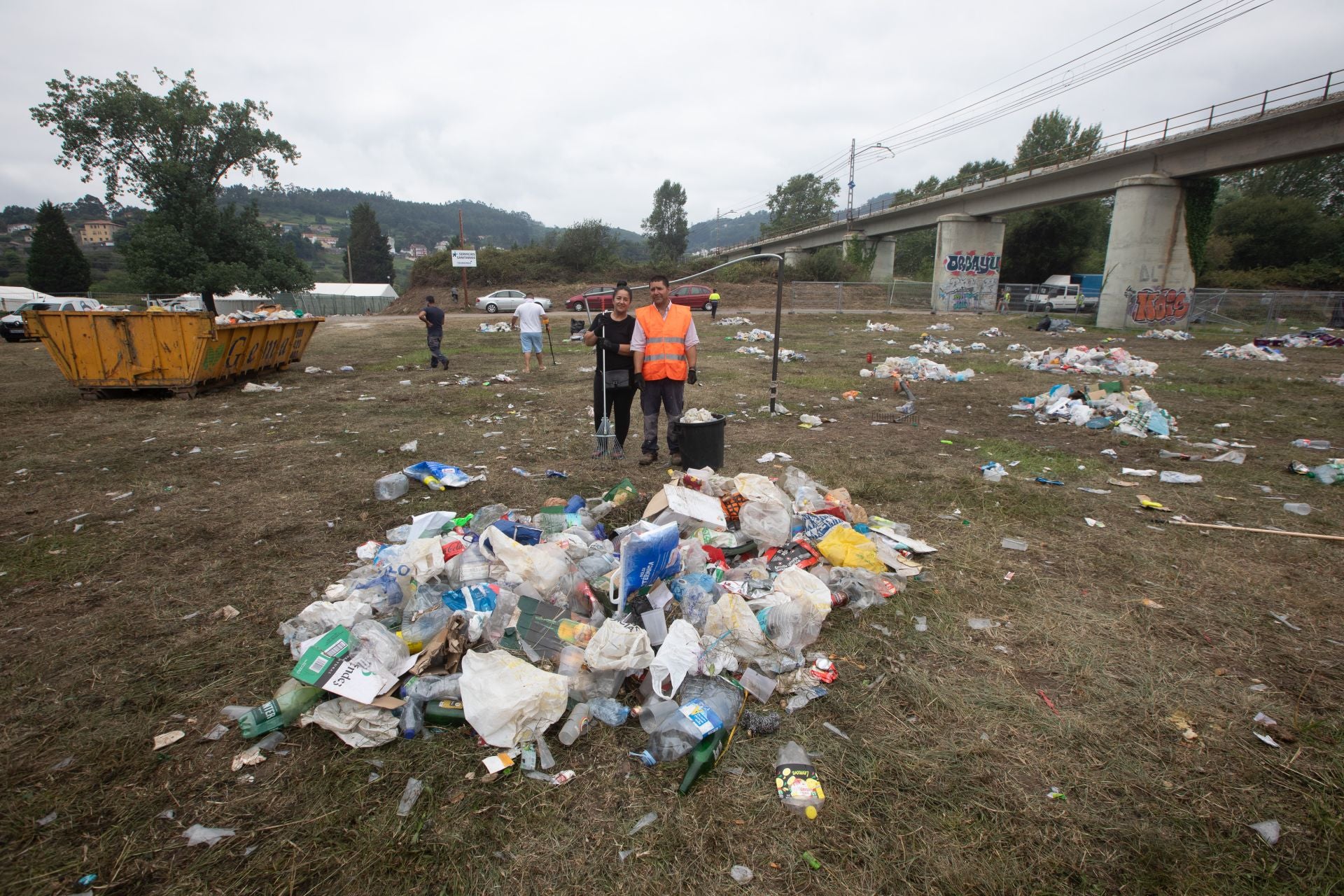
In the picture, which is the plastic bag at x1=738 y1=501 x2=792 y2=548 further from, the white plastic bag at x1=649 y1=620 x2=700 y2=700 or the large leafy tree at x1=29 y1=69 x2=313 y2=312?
the large leafy tree at x1=29 y1=69 x2=313 y2=312

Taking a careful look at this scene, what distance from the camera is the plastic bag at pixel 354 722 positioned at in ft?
7.43

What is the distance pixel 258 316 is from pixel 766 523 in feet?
34.8

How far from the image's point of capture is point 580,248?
39219mm

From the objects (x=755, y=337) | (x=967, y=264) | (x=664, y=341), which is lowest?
(x=755, y=337)

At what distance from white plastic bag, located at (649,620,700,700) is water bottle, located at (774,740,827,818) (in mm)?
488

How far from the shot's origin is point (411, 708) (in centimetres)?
236

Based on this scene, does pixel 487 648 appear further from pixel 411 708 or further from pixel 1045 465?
pixel 1045 465

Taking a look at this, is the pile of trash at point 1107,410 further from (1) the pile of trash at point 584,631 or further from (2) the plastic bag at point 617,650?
(2) the plastic bag at point 617,650

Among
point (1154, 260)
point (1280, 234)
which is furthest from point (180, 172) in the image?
point (1280, 234)

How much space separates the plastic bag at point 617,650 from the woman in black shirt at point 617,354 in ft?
10.4

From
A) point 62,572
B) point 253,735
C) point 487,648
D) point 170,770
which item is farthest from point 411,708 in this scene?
point 62,572

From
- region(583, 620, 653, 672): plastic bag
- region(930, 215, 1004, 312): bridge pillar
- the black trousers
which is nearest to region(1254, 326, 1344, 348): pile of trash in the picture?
region(930, 215, 1004, 312): bridge pillar

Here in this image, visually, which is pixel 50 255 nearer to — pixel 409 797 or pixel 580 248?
pixel 580 248

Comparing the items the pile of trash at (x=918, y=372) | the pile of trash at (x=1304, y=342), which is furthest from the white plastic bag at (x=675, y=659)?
the pile of trash at (x=1304, y=342)
